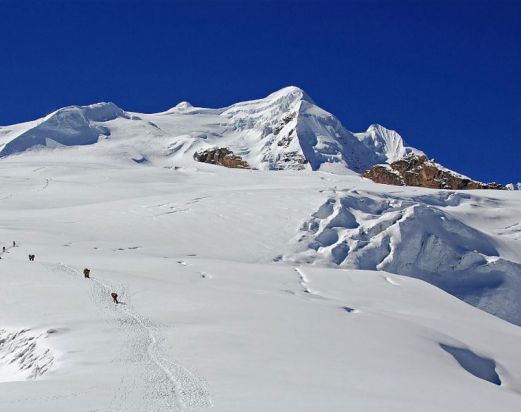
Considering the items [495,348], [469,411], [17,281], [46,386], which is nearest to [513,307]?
A: [495,348]

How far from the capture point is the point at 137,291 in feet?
98.4

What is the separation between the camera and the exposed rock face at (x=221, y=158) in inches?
6378

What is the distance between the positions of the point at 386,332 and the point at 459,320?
942cm

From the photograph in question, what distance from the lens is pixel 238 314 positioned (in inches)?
1013

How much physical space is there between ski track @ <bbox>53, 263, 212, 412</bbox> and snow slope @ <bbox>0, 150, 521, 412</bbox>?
2.5 inches

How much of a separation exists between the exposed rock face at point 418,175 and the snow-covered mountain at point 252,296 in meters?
68.8

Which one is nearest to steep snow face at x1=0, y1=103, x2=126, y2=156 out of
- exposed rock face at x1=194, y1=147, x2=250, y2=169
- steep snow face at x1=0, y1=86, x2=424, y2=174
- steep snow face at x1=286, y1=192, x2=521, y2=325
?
steep snow face at x1=0, y1=86, x2=424, y2=174

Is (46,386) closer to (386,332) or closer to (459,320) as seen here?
(386,332)

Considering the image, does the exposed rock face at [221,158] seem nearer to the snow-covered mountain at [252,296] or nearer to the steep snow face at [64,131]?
the steep snow face at [64,131]

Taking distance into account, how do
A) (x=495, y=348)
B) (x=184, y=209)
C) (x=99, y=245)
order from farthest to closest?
(x=184, y=209) < (x=99, y=245) < (x=495, y=348)

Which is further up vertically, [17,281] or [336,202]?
[336,202]

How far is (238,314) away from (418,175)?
487 feet

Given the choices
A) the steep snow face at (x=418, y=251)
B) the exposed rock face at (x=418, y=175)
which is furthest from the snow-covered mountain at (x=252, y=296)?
the exposed rock face at (x=418, y=175)

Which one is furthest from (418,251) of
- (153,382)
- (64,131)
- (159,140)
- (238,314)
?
(64,131)
